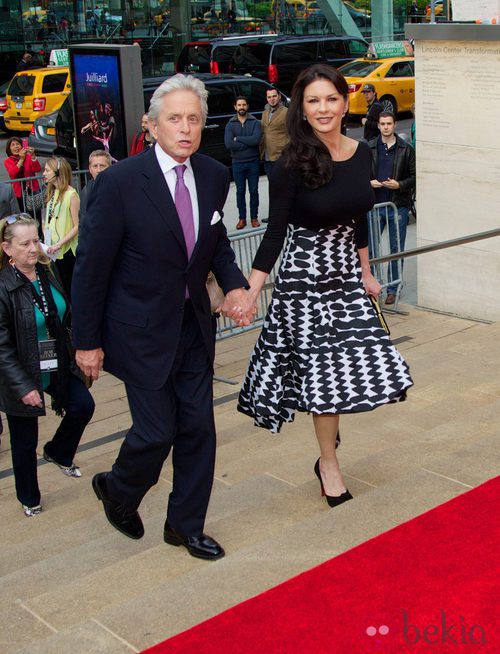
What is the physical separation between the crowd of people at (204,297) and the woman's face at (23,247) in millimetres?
1155

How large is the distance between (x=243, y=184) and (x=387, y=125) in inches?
200

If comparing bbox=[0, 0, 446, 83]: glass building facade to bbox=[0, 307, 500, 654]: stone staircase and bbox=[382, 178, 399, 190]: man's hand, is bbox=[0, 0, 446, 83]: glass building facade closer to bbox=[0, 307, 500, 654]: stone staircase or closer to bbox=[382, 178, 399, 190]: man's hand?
bbox=[382, 178, 399, 190]: man's hand

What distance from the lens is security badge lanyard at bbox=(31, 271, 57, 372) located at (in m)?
5.45

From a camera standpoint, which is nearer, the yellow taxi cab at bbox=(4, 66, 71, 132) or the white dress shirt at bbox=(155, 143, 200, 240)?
the white dress shirt at bbox=(155, 143, 200, 240)

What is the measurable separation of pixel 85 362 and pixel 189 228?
63cm

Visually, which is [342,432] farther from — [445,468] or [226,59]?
[226,59]

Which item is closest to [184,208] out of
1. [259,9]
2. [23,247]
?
[23,247]

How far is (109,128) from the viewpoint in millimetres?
12469

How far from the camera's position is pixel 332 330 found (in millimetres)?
4238

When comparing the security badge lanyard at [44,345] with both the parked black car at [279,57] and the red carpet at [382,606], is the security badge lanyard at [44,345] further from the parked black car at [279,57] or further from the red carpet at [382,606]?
the parked black car at [279,57]

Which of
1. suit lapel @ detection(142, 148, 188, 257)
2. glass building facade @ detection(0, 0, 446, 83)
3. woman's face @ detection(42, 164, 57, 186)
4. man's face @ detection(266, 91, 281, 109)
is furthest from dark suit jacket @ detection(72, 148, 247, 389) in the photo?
glass building facade @ detection(0, 0, 446, 83)

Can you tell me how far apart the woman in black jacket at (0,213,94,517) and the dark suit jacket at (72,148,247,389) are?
1.52m

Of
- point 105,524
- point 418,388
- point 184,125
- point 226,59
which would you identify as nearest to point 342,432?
point 418,388

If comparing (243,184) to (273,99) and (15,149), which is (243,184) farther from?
(15,149)
